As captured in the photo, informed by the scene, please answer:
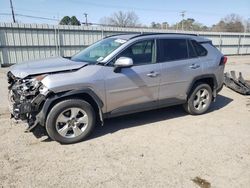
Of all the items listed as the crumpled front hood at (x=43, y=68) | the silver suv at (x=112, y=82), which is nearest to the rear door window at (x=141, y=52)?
the silver suv at (x=112, y=82)

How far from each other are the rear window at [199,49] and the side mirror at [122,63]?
79.8 inches

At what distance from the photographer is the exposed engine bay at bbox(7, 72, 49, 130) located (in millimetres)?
3738

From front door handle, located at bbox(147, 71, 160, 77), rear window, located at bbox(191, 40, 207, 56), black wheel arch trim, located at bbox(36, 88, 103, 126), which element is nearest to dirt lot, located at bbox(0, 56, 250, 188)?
black wheel arch trim, located at bbox(36, 88, 103, 126)

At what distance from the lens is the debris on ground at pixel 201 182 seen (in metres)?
3.01

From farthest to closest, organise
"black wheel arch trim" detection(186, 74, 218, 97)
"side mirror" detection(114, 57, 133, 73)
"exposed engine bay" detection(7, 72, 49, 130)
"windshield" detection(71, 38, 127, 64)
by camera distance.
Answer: "black wheel arch trim" detection(186, 74, 218, 97) → "windshield" detection(71, 38, 127, 64) → "side mirror" detection(114, 57, 133, 73) → "exposed engine bay" detection(7, 72, 49, 130)

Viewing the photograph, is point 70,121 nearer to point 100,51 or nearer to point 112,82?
point 112,82

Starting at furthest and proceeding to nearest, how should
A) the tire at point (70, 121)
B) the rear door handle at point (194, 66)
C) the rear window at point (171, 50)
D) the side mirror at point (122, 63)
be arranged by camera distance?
the rear door handle at point (194, 66)
the rear window at point (171, 50)
the side mirror at point (122, 63)
the tire at point (70, 121)

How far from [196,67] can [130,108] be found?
1.88m

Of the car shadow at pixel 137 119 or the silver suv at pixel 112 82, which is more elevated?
the silver suv at pixel 112 82

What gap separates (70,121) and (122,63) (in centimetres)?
135

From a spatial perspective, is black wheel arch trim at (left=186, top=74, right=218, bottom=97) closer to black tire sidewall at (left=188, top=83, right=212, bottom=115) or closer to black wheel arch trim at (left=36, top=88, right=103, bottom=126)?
black tire sidewall at (left=188, top=83, right=212, bottom=115)

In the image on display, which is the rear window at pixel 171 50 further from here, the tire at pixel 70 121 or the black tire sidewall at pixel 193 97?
the tire at pixel 70 121

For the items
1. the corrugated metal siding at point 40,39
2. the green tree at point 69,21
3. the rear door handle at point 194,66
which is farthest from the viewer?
the green tree at point 69,21

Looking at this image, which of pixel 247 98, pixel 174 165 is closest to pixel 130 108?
pixel 174 165
